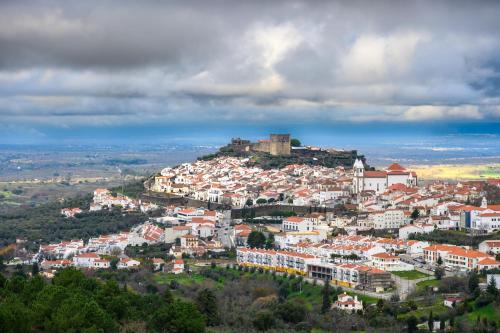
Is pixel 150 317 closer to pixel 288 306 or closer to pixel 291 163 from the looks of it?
pixel 288 306

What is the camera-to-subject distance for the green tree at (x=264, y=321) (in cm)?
2938

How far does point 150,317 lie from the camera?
88.0 ft

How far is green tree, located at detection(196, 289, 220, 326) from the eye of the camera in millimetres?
29614

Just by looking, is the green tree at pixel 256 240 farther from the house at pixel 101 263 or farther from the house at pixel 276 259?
the house at pixel 101 263

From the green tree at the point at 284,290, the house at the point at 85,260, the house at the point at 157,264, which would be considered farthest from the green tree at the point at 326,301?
the house at the point at 85,260

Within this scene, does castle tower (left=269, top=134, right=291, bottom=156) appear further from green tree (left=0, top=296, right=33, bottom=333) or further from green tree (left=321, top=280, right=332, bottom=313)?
green tree (left=0, top=296, right=33, bottom=333)

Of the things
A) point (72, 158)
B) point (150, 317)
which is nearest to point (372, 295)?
point (150, 317)

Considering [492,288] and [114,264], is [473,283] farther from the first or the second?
[114,264]

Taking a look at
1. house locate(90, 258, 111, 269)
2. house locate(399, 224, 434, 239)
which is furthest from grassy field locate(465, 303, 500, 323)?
house locate(90, 258, 111, 269)

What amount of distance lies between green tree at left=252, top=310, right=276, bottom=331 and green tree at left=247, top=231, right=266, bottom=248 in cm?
1452

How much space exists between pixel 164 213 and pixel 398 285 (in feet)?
71.2

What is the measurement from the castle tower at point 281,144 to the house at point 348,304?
3911 centimetres

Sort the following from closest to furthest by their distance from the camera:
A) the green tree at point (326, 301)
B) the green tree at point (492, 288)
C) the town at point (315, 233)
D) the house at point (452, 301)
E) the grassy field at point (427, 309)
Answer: the grassy field at point (427, 309), the house at point (452, 301), the green tree at point (492, 288), the green tree at point (326, 301), the town at point (315, 233)

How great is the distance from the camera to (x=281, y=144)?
72375 mm
